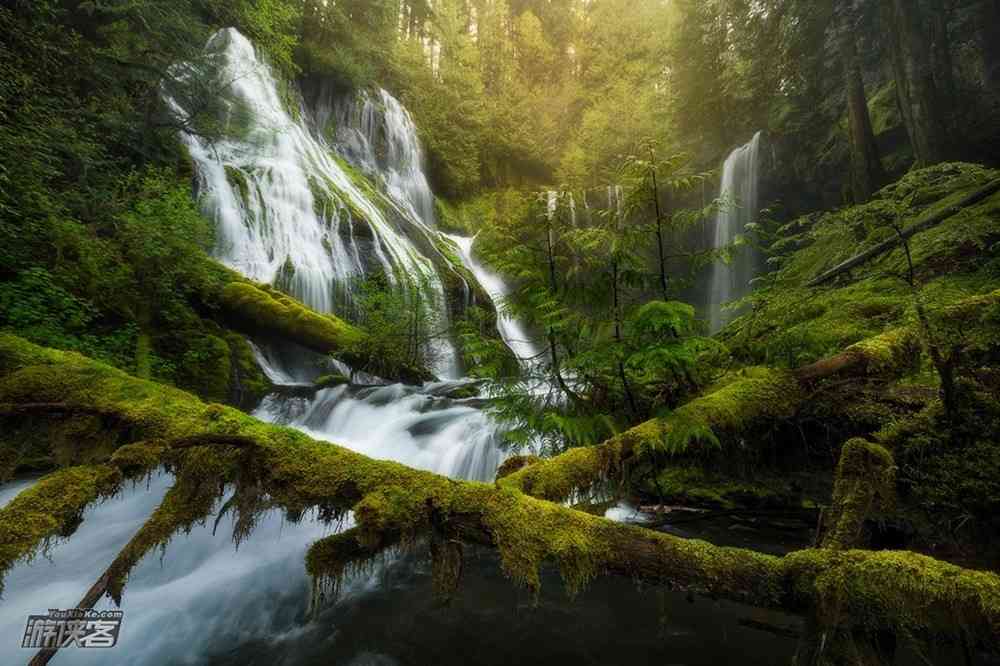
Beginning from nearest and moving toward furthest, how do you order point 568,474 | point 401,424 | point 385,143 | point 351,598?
point 568,474
point 351,598
point 401,424
point 385,143

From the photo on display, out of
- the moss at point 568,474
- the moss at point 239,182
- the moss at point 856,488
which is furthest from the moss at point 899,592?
the moss at point 239,182

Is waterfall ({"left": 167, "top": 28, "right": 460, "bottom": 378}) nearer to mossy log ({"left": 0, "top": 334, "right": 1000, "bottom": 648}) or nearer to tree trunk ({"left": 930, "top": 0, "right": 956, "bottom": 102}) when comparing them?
mossy log ({"left": 0, "top": 334, "right": 1000, "bottom": 648})

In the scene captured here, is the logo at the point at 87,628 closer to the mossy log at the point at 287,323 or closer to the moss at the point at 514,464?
the moss at the point at 514,464

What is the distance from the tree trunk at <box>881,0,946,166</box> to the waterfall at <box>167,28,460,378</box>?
1075cm

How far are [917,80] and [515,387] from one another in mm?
10670

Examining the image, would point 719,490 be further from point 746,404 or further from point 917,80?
point 917,80

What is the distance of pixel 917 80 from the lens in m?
8.64

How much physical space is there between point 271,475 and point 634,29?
110ft

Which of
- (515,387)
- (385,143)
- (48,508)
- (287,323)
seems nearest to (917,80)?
(515,387)

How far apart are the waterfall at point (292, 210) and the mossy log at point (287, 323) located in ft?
6.58

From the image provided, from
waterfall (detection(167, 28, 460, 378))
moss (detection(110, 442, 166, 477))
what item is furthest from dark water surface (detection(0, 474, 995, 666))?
waterfall (detection(167, 28, 460, 378))

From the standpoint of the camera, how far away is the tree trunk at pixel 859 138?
32.7 feet

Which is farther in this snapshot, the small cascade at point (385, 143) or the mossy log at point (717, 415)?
Answer: the small cascade at point (385, 143)

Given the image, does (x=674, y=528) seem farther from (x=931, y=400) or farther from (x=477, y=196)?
(x=477, y=196)
